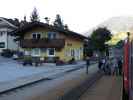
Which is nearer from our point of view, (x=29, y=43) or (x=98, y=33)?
(x=29, y=43)

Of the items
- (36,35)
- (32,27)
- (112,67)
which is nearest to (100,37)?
(36,35)

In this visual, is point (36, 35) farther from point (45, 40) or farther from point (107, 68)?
point (107, 68)

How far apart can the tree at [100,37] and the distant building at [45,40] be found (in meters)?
15.1

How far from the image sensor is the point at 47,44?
66.9 meters

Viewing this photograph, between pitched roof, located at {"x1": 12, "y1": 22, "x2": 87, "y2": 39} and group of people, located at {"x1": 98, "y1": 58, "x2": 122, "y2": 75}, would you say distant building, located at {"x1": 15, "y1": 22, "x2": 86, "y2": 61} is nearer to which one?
pitched roof, located at {"x1": 12, "y1": 22, "x2": 87, "y2": 39}

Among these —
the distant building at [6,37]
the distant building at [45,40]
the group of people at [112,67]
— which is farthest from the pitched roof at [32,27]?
the group of people at [112,67]

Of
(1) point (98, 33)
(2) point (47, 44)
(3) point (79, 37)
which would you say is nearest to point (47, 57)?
(2) point (47, 44)

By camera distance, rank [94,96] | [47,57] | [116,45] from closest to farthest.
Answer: [94,96]
[116,45]
[47,57]

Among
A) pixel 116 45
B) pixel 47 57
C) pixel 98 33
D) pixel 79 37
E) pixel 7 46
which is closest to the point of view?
pixel 116 45

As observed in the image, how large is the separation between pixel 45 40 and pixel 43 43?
1.92 feet

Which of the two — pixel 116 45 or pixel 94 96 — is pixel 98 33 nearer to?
pixel 116 45

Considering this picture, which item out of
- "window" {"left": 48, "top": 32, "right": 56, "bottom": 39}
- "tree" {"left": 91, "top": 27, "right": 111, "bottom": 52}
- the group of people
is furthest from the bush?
the group of people

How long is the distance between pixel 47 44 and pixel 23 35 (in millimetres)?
4672

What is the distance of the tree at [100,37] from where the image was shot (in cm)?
8481
